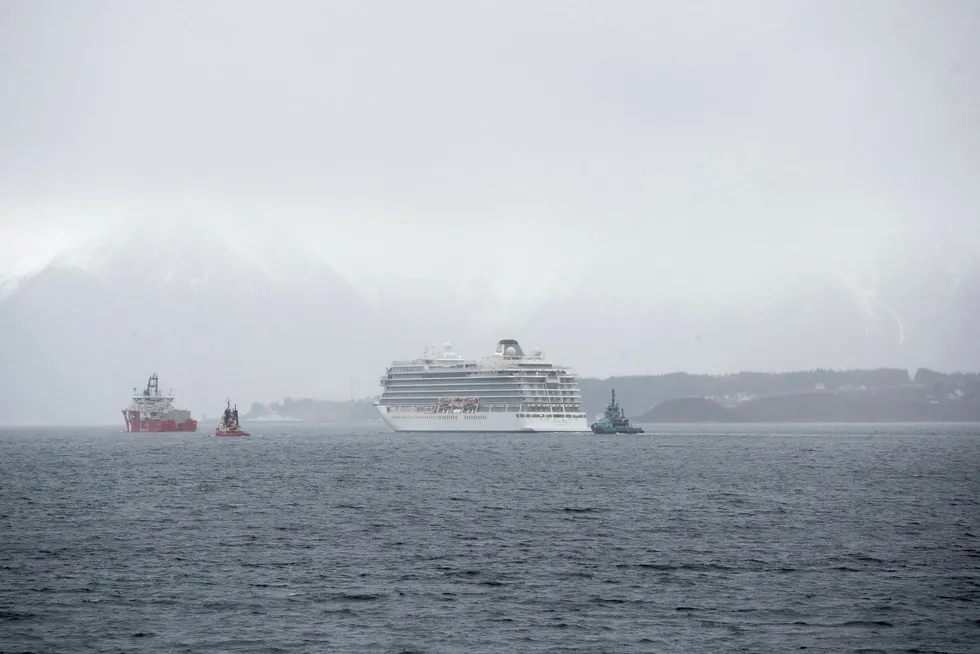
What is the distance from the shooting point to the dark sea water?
3291 centimetres

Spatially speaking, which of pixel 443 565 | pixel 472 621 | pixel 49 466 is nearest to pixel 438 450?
pixel 49 466

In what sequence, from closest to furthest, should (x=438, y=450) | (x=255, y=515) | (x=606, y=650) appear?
(x=606, y=650), (x=255, y=515), (x=438, y=450)

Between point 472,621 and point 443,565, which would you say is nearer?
point 472,621

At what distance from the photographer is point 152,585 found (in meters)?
40.2

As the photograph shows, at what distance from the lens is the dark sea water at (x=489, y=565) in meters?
32.9

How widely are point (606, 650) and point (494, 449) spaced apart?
111921mm

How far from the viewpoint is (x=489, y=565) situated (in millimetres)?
44812

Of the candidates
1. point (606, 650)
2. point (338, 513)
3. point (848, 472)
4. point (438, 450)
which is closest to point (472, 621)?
point (606, 650)

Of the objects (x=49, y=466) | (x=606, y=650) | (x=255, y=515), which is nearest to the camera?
(x=606, y=650)

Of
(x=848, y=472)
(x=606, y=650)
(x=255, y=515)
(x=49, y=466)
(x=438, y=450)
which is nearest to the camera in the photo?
(x=606, y=650)

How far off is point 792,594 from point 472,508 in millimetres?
29916

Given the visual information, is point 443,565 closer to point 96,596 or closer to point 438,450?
point 96,596

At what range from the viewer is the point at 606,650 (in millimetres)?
31188

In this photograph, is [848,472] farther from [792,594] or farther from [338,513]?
[792,594]
